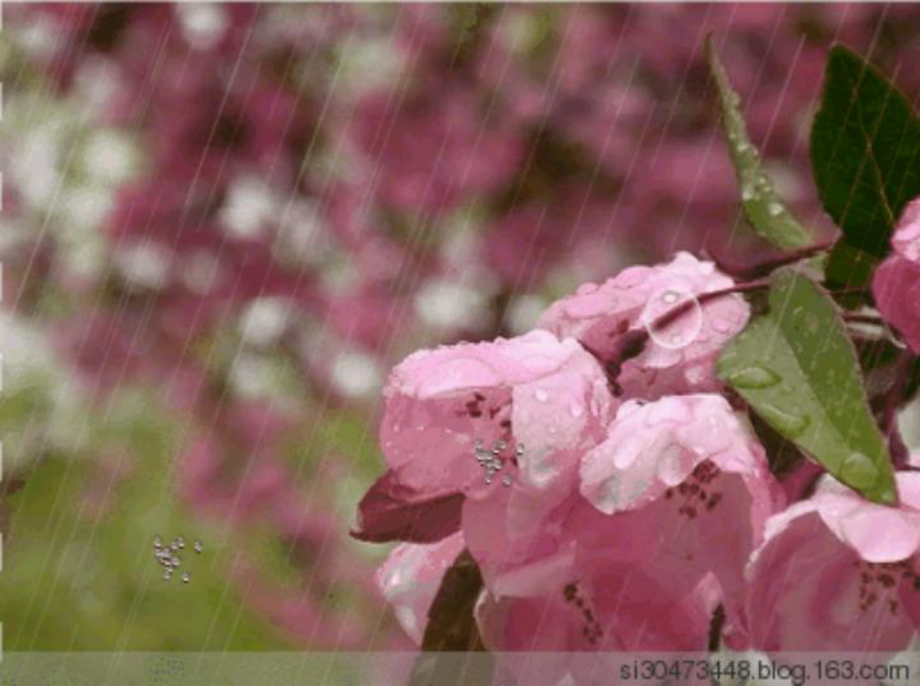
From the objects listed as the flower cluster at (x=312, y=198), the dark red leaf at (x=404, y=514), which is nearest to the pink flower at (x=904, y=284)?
the dark red leaf at (x=404, y=514)

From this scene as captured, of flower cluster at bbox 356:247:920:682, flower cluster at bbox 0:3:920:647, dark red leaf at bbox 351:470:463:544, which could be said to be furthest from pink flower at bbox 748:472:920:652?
flower cluster at bbox 0:3:920:647

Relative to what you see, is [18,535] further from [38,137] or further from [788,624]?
[788,624]

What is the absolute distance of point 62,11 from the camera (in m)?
1.37

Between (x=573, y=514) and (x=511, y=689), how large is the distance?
0.24 feet

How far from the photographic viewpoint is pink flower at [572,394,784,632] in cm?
41

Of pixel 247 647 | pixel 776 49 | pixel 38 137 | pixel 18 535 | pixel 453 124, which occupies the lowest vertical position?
pixel 247 647

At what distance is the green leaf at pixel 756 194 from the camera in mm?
492

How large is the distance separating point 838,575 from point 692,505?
0.19ft

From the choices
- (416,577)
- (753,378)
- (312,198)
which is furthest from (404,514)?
(312,198)

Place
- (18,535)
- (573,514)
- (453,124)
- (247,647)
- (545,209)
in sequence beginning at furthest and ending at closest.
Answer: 1. (453,124)
2. (545,209)
3. (247,647)
4. (18,535)
5. (573,514)

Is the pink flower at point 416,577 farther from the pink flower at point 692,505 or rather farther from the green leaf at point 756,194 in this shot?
the green leaf at point 756,194

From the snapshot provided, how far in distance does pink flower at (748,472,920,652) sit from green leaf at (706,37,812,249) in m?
0.11

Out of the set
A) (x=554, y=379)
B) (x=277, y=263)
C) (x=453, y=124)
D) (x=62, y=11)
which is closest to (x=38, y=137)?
(x=62, y=11)

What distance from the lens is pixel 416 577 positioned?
0.47 metres
